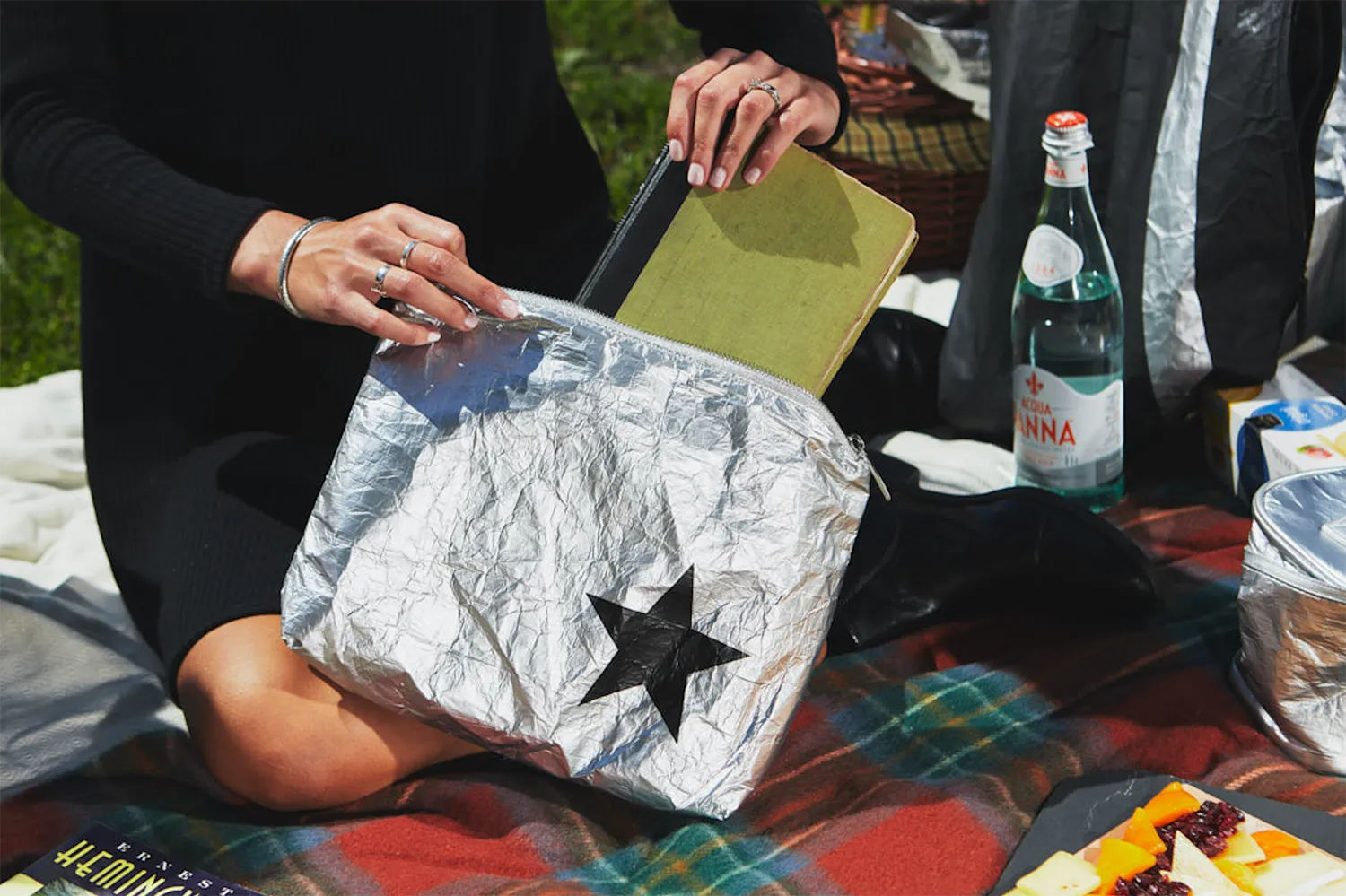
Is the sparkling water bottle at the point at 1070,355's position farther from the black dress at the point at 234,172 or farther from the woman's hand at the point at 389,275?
the woman's hand at the point at 389,275

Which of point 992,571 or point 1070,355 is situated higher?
point 1070,355

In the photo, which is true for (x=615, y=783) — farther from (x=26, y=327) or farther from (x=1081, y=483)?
(x=26, y=327)

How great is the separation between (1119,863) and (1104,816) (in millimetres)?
99

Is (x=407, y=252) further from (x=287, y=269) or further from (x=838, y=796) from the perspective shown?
(x=838, y=796)

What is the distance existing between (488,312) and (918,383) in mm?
829

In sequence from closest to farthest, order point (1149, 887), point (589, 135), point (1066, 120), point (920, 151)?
point (1149, 887)
point (1066, 120)
point (920, 151)
point (589, 135)

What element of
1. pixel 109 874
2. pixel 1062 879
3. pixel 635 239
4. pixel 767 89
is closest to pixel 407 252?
pixel 635 239

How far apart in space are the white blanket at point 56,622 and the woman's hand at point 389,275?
487 millimetres

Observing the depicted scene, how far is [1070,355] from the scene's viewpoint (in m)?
1.51

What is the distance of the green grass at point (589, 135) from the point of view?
218cm

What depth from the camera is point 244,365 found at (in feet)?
4.27

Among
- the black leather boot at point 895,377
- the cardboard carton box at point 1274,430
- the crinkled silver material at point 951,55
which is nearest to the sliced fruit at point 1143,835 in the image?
the cardboard carton box at point 1274,430

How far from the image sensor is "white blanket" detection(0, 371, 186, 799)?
4.12ft

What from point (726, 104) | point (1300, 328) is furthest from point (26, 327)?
point (1300, 328)
